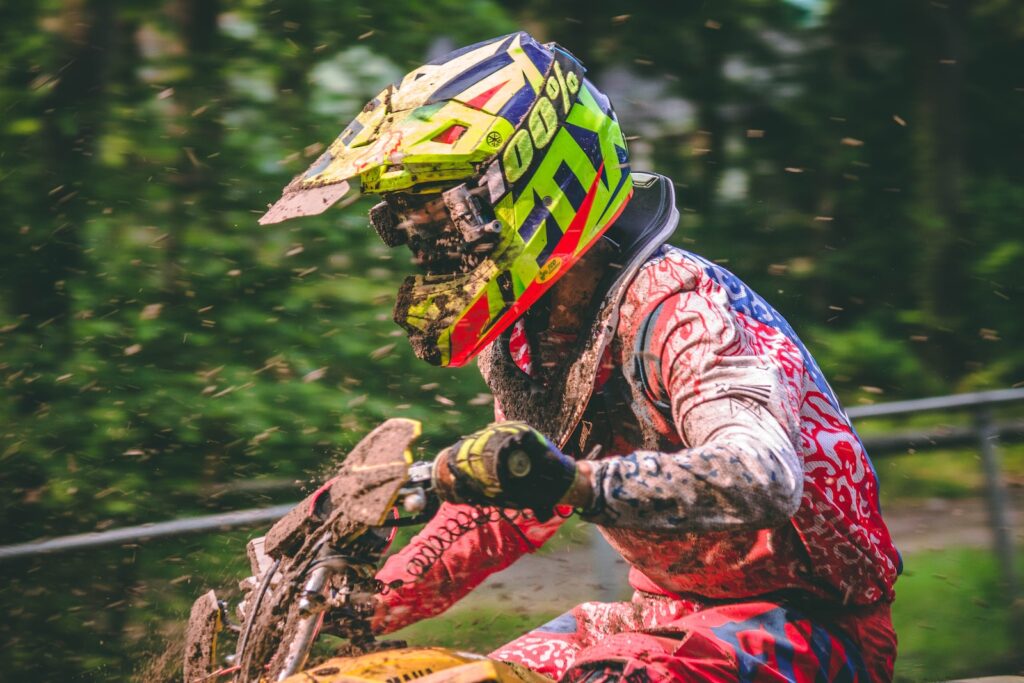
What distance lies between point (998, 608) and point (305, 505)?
167 inches

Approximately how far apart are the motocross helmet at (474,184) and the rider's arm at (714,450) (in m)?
0.46

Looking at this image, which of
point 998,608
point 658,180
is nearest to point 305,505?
point 658,180

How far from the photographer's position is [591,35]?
8.41 metres

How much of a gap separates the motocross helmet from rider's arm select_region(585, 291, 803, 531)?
461 mm

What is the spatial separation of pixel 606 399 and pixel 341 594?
2.40 feet

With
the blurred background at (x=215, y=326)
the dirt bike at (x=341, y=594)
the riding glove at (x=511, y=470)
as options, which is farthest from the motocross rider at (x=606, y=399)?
the blurred background at (x=215, y=326)

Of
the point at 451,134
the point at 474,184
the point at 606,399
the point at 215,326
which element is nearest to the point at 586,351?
the point at 606,399

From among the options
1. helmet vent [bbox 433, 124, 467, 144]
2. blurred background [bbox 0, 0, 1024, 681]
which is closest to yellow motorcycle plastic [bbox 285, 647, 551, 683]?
helmet vent [bbox 433, 124, 467, 144]

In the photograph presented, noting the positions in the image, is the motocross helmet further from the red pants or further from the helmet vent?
the red pants

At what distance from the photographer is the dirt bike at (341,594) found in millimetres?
2127

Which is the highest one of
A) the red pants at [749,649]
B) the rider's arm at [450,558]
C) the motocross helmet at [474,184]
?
the motocross helmet at [474,184]

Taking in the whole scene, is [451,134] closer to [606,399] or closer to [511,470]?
[606,399]

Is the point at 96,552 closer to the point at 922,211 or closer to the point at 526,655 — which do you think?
the point at 526,655

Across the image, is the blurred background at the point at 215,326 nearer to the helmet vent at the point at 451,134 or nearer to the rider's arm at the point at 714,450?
the helmet vent at the point at 451,134
